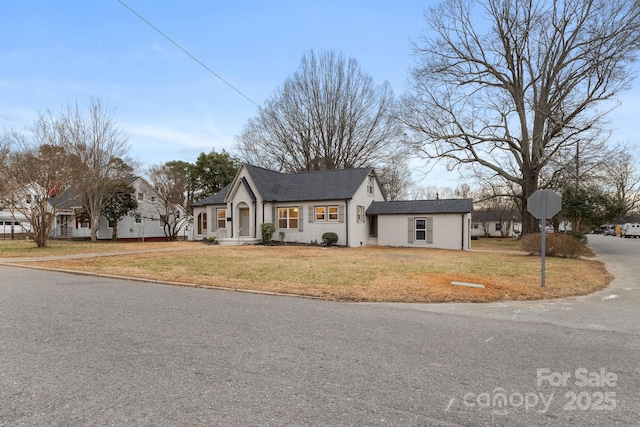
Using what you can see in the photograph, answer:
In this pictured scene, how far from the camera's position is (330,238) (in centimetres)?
2373

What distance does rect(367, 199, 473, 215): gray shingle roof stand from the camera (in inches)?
910

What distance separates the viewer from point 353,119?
3453cm

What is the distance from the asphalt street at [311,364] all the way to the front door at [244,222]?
19.3 meters

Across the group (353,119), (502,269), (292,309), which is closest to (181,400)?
(292,309)

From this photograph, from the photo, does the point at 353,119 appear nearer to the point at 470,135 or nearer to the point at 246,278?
the point at 470,135

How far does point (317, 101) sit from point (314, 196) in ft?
45.6

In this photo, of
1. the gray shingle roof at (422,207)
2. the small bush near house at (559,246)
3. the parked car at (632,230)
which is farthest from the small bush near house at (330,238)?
the parked car at (632,230)

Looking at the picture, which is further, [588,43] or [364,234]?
[364,234]

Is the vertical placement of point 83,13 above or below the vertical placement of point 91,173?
above

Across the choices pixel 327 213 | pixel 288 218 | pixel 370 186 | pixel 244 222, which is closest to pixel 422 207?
pixel 370 186

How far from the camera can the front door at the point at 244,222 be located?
26.2 meters

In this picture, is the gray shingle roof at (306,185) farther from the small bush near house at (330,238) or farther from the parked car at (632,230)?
the parked car at (632,230)

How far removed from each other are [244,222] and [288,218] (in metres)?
3.33

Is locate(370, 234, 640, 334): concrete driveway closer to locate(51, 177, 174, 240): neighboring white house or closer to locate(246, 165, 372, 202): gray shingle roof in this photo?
locate(246, 165, 372, 202): gray shingle roof
